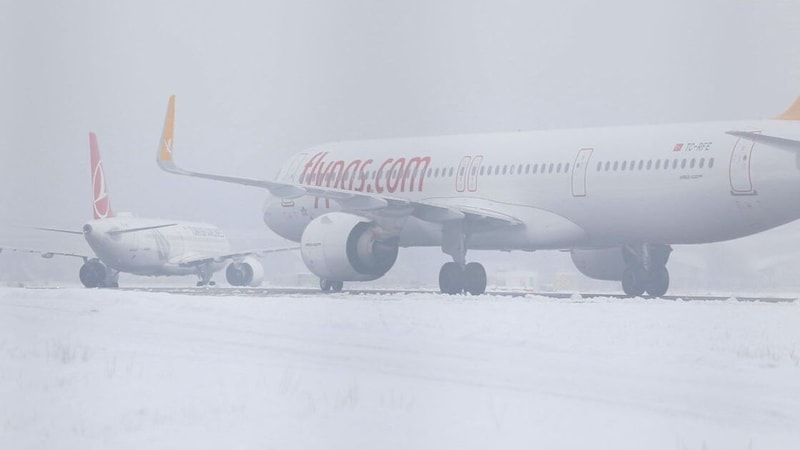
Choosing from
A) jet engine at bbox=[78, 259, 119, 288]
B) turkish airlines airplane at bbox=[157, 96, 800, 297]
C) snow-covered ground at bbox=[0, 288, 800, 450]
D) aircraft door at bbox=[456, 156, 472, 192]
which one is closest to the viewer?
snow-covered ground at bbox=[0, 288, 800, 450]

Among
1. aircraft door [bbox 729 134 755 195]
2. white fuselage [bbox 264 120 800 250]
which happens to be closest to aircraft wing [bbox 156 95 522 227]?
white fuselage [bbox 264 120 800 250]

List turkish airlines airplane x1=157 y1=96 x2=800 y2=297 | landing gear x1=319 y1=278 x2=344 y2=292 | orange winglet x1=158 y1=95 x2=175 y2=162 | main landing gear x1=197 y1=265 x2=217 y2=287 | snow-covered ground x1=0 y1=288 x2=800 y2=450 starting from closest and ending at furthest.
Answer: snow-covered ground x1=0 y1=288 x2=800 y2=450
turkish airlines airplane x1=157 y1=96 x2=800 y2=297
orange winglet x1=158 y1=95 x2=175 y2=162
landing gear x1=319 y1=278 x2=344 y2=292
main landing gear x1=197 y1=265 x2=217 y2=287

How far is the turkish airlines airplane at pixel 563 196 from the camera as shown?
76.5ft

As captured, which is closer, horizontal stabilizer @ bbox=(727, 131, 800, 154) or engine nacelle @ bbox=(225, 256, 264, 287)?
horizontal stabilizer @ bbox=(727, 131, 800, 154)

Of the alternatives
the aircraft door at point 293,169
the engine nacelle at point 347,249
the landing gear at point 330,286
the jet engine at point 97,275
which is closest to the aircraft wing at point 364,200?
the engine nacelle at point 347,249

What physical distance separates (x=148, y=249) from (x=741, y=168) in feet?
95.6

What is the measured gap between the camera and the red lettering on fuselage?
2895 cm

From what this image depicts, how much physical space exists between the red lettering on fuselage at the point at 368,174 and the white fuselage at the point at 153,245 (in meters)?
15.4

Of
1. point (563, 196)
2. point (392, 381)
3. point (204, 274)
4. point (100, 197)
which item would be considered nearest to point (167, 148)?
point (563, 196)

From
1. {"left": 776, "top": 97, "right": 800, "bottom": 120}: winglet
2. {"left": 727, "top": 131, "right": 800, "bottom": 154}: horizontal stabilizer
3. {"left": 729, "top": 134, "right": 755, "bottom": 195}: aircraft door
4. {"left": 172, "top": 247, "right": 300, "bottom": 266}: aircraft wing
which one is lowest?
{"left": 172, "top": 247, "right": 300, "bottom": 266}: aircraft wing

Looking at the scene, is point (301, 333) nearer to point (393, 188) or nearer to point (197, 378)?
point (197, 378)

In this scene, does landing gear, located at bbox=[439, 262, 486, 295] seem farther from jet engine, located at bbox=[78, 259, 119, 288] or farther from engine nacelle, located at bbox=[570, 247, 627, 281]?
jet engine, located at bbox=[78, 259, 119, 288]

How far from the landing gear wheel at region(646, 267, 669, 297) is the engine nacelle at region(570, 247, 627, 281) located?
125 cm

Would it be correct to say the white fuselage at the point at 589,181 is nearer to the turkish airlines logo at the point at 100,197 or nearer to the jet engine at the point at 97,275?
the jet engine at the point at 97,275
